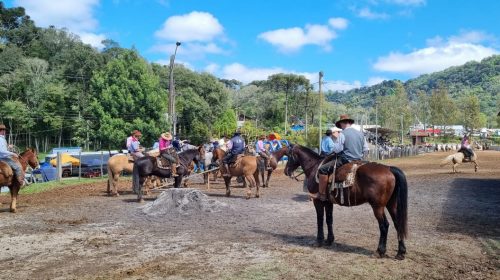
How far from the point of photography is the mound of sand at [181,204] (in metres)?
12.0

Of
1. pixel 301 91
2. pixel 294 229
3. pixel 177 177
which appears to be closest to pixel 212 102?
pixel 301 91

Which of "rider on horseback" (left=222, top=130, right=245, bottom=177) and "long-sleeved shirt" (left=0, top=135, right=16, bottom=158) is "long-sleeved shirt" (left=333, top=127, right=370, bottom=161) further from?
"long-sleeved shirt" (left=0, top=135, right=16, bottom=158)

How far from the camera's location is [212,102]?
6575 centimetres

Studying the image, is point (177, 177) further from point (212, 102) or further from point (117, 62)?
point (212, 102)

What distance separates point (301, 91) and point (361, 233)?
82.0 m

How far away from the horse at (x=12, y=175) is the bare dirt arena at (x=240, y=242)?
540mm

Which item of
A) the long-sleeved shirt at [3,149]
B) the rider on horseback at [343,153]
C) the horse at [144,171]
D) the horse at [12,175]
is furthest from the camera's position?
the horse at [144,171]

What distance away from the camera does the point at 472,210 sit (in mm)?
12266

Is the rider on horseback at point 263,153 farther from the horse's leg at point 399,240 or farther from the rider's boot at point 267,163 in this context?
the horse's leg at point 399,240

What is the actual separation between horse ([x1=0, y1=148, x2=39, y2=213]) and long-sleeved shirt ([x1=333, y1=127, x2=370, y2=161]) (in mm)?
9692

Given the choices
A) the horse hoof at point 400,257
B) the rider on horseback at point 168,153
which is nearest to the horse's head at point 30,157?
the rider on horseback at point 168,153

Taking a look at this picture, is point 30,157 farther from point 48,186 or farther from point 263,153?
point 263,153

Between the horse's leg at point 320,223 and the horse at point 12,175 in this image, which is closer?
the horse's leg at point 320,223

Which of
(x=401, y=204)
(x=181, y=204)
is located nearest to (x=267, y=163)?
(x=181, y=204)
